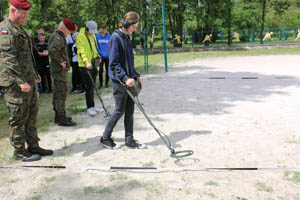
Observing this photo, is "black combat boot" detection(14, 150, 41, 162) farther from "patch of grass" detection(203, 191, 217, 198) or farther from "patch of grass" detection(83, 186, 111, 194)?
"patch of grass" detection(203, 191, 217, 198)

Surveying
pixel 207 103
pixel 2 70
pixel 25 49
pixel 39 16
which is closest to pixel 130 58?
pixel 25 49

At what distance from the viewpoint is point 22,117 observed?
3709 mm

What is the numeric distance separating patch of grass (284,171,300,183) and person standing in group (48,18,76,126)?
3692 mm

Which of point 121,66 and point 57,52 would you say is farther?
point 57,52

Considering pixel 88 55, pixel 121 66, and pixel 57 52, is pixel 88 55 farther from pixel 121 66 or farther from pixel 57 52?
pixel 121 66

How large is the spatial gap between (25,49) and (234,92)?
5.66 metres

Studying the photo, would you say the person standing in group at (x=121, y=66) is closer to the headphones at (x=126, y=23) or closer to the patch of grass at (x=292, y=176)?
the headphones at (x=126, y=23)

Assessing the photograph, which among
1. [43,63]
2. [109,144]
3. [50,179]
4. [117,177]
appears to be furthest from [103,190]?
[43,63]

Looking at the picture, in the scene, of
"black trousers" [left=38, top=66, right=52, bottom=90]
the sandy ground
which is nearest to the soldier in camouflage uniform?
the sandy ground

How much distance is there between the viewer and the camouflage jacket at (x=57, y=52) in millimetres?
5184

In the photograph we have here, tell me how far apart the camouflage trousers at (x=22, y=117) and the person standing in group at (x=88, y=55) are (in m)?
2.02

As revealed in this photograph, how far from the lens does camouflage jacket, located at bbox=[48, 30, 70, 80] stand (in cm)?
518

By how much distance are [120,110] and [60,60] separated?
5.78ft

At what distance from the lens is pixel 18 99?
360cm
